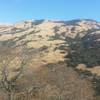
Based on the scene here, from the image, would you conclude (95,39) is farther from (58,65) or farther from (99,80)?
(99,80)

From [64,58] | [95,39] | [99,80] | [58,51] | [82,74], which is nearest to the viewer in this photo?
[99,80]

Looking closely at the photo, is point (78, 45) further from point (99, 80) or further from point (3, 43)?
point (99, 80)

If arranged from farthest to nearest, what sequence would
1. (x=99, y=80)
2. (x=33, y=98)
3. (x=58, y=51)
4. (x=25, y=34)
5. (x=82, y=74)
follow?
(x=25, y=34), (x=58, y=51), (x=82, y=74), (x=99, y=80), (x=33, y=98)

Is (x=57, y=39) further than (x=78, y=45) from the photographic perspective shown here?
Yes

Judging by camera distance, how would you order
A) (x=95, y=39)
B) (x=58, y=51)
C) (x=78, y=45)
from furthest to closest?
(x=95, y=39) → (x=78, y=45) → (x=58, y=51)

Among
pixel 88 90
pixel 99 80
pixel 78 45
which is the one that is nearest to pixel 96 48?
pixel 78 45

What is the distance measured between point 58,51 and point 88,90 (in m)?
52.3

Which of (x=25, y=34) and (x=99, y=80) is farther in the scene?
(x=25, y=34)

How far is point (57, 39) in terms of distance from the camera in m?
170

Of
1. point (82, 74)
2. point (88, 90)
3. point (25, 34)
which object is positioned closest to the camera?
point (88, 90)

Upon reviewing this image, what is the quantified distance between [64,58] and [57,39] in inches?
1663

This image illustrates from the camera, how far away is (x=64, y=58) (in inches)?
5084

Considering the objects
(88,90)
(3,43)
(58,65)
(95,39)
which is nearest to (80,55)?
(58,65)

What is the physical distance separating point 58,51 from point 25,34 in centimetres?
5280
